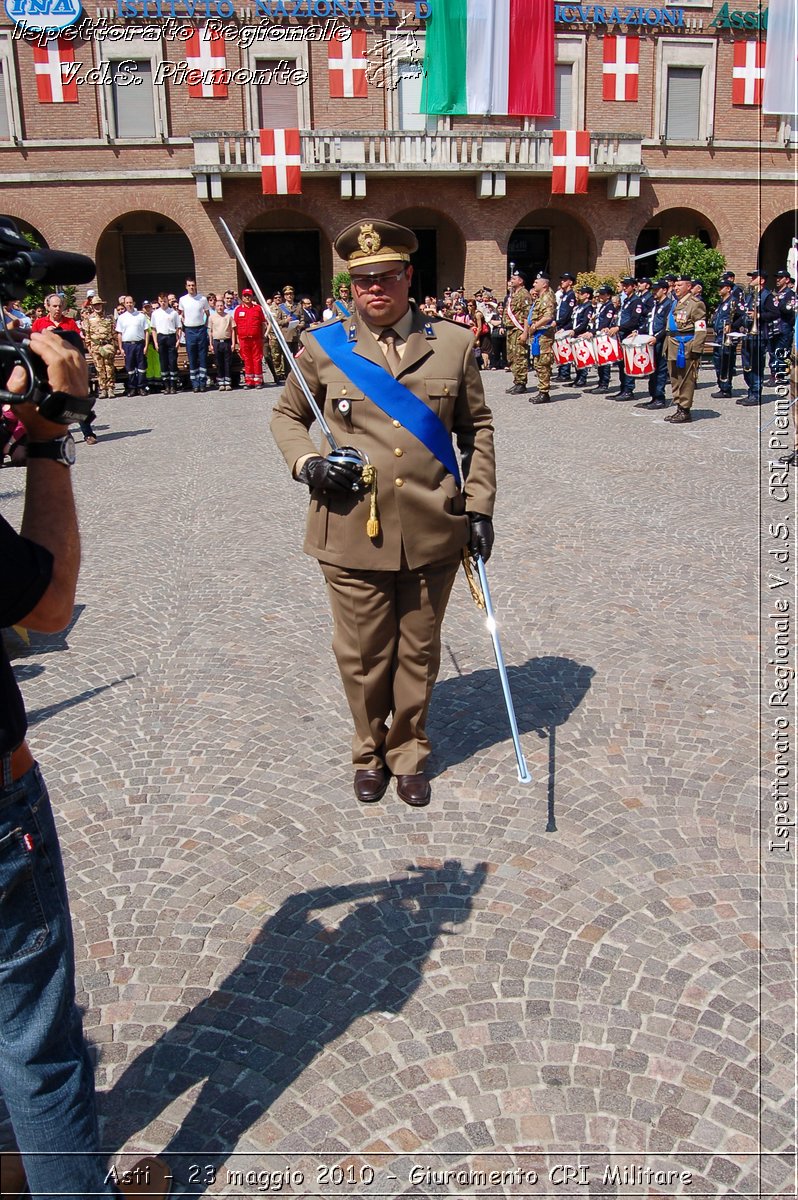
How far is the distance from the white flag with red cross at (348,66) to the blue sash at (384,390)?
994 inches

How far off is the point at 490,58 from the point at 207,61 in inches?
291

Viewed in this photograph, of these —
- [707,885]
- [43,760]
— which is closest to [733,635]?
[707,885]

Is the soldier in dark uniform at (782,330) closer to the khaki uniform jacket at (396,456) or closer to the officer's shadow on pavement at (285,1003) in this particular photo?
the khaki uniform jacket at (396,456)

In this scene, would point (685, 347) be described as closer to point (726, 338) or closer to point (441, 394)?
point (726, 338)

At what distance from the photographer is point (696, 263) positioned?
22.8m

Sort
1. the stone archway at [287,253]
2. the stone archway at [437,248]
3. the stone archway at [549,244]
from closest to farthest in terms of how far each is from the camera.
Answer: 1. the stone archway at [287,253]
2. the stone archway at [437,248]
3. the stone archway at [549,244]

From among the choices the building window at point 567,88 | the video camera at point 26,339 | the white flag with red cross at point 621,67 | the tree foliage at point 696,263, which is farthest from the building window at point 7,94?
the video camera at point 26,339

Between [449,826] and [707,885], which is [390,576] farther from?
[707,885]

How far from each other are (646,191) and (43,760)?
27.6 m

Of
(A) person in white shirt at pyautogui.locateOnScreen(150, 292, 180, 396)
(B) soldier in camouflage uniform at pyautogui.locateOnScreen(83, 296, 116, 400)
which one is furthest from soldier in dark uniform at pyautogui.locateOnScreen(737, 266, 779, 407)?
(B) soldier in camouflage uniform at pyautogui.locateOnScreen(83, 296, 116, 400)

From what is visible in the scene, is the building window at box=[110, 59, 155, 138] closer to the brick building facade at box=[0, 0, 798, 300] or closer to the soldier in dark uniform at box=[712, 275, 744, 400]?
the brick building facade at box=[0, 0, 798, 300]

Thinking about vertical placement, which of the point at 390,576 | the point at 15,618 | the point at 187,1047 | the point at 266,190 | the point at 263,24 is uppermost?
the point at 263,24

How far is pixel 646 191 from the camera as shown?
27297mm

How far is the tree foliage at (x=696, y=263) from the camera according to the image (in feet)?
74.9
